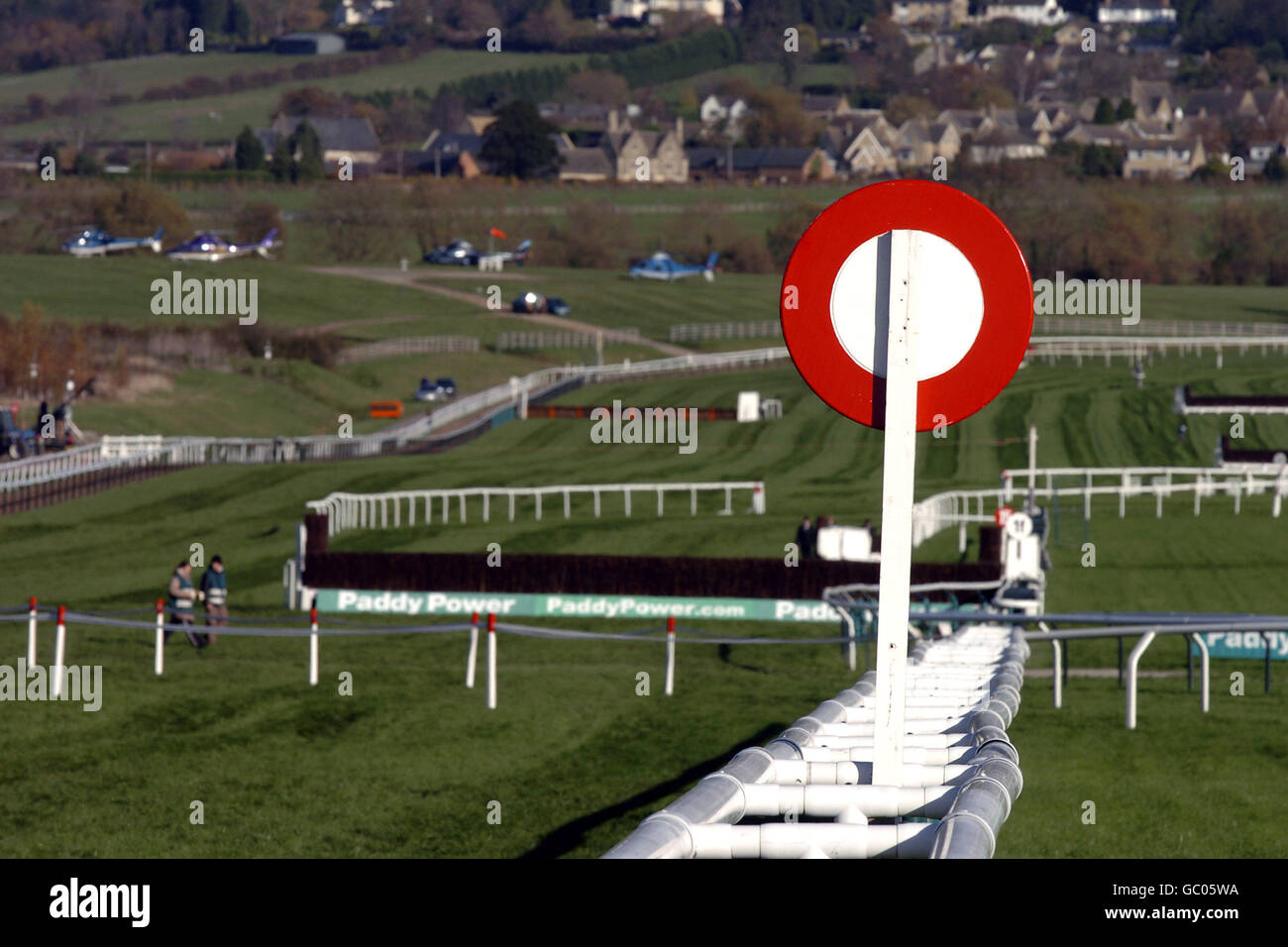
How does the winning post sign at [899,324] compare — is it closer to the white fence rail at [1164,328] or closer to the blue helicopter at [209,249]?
the white fence rail at [1164,328]

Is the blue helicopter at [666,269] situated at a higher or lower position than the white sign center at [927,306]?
lower

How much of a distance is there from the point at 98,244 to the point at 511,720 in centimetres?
8817

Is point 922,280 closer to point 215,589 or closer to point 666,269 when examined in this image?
point 215,589

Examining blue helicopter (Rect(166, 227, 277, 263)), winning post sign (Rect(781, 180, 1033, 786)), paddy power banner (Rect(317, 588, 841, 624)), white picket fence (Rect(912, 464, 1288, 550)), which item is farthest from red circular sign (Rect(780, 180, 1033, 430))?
blue helicopter (Rect(166, 227, 277, 263))

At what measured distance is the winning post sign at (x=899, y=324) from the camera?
16.8 feet

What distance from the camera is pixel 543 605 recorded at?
2508cm

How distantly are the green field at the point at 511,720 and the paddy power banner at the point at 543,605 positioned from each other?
0.57 m

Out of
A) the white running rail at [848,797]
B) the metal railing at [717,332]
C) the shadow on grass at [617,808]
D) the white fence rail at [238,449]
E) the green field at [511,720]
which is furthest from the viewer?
the metal railing at [717,332]

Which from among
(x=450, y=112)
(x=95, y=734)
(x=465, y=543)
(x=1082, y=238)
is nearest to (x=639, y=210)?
(x=1082, y=238)

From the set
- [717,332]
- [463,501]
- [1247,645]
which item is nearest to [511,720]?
[1247,645]

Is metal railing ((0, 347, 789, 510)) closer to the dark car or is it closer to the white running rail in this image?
the white running rail

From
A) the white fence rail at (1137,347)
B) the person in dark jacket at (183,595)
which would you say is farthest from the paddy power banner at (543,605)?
the white fence rail at (1137,347)

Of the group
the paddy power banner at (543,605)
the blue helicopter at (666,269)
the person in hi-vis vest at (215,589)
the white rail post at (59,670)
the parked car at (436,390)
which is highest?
the blue helicopter at (666,269)
